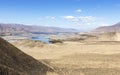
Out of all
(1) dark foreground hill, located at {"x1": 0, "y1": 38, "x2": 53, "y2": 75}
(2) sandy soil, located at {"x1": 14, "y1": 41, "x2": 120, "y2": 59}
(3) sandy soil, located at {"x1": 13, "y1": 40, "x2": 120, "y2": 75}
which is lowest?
(2) sandy soil, located at {"x1": 14, "y1": 41, "x2": 120, "y2": 59}

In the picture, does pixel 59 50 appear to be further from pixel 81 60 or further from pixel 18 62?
pixel 18 62

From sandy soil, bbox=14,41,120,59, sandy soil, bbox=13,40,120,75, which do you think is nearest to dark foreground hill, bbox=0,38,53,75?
sandy soil, bbox=13,40,120,75

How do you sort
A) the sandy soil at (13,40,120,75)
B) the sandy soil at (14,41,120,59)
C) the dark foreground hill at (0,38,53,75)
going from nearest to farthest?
1. the dark foreground hill at (0,38,53,75)
2. the sandy soil at (13,40,120,75)
3. the sandy soil at (14,41,120,59)

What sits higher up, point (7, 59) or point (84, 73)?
point (7, 59)

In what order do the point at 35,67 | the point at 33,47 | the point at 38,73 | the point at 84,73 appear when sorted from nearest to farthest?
the point at 38,73
the point at 35,67
the point at 84,73
the point at 33,47

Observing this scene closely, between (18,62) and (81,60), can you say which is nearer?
(18,62)

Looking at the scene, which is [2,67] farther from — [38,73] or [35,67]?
[35,67]

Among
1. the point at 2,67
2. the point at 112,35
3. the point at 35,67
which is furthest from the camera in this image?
the point at 112,35

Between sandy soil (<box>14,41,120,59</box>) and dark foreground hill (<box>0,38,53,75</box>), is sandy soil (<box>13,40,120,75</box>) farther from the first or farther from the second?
dark foreground hill (<box>0,38,53,75</box>)

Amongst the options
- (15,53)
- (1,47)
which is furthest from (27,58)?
(1,47)

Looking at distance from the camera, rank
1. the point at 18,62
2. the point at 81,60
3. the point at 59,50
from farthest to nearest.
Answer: the point at 59,50 → the point at 81,60 → the point at 18,62

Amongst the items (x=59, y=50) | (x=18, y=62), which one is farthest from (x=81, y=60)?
(x=59, y=50)
